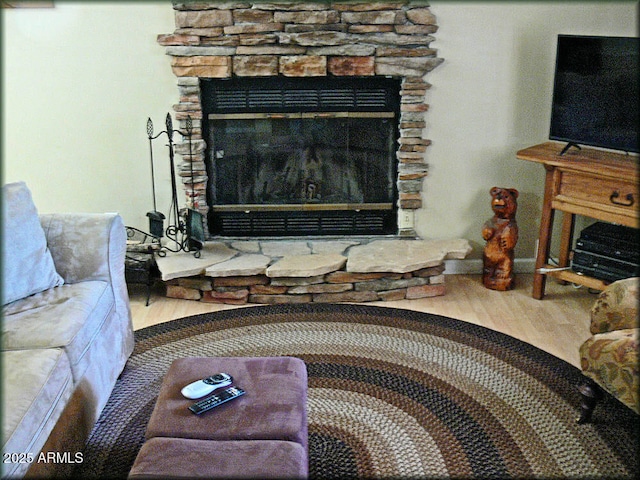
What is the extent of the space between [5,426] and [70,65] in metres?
2.27

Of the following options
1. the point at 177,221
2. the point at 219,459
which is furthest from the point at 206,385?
the point at 177,221

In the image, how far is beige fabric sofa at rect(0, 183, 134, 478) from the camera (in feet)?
6.19

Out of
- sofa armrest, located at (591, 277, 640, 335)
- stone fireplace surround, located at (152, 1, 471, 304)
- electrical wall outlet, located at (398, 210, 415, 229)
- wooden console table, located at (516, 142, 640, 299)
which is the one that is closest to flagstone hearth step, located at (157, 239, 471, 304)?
stone fireplace surround, located at (152, 1, 471, 304)

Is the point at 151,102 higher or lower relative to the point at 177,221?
higher

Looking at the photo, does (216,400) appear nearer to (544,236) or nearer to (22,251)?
(22,251)

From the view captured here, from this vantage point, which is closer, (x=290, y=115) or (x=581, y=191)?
(x=581, y=191)

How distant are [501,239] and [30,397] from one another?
2.43 m

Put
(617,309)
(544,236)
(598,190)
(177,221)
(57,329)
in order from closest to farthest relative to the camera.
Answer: (57,329)
(617,309)
(598,190)
(544,236)
(177,221)

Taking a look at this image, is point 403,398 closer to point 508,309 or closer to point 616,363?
point 616,363

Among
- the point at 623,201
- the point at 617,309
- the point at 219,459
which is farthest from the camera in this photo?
the point at 623,201

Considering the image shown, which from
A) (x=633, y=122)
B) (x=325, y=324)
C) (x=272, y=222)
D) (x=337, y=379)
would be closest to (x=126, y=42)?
(x=272, y=222)

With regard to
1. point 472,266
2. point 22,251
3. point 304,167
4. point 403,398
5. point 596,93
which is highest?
point 596,93

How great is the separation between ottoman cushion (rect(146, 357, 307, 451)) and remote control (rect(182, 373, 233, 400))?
0.07ft

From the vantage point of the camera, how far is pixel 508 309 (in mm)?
3357
